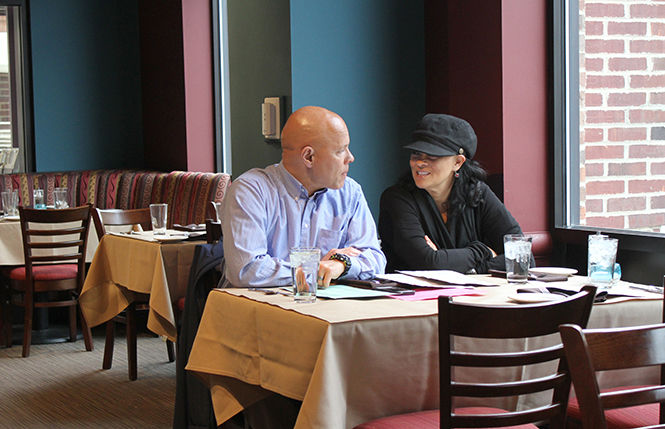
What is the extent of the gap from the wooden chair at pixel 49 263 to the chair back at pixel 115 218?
184 millimetres

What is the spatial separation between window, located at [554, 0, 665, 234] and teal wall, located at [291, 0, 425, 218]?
0.89m

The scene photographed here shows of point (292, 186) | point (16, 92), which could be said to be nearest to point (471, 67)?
point (292, 186)

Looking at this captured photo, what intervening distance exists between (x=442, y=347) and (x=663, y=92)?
207cm

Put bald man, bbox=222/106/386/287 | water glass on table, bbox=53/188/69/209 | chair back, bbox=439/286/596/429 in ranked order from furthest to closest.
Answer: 1. water glass on table, bbox=53/188/69/209
2. bald man, bbox=222/106/386/287
3. chair back, bbox=439/286/596/429

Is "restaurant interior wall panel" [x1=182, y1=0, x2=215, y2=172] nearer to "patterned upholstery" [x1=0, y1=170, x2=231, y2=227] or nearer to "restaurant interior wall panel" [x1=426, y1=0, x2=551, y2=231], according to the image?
"patterned upholstery" [x1=0, y1=170, x2=231, y2=227]

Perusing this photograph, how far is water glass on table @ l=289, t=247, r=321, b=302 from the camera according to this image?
2195 millimetres

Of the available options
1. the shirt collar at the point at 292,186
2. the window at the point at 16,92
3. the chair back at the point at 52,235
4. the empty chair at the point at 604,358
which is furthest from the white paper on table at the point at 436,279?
the window at the point at 16,92

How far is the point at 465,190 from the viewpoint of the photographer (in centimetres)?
333

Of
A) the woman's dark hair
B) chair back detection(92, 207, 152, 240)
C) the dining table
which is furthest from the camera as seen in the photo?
chair back detection(92, 207, 152, 240)

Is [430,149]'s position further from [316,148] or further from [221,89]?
[221,89]

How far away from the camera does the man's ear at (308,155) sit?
9.02 ft

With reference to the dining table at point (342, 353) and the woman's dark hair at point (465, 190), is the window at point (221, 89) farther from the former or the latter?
the dining table at point (342, 353)

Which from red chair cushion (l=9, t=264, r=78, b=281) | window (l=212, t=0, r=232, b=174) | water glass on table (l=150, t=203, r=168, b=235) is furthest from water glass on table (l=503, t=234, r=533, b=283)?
window (l=212, t=0, r=232, b=174)

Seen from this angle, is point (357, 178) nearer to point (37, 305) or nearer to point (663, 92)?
point (663, 92)
